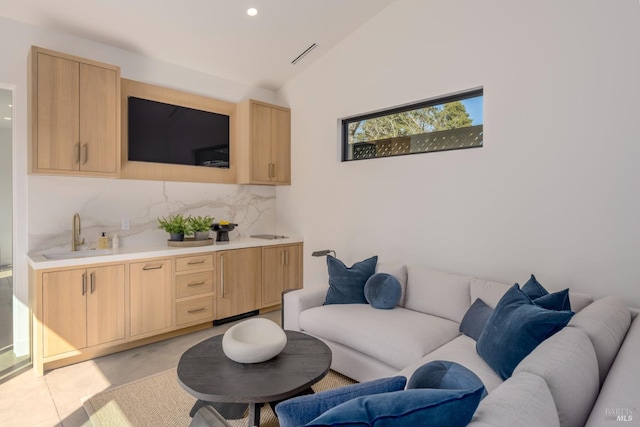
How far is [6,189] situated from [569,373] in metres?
4.07

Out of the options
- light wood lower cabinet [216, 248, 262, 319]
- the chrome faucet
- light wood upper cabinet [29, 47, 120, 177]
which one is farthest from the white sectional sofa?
light wood upper cabinet [29, 47, 120, 177]

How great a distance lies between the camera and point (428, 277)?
9.25 ft

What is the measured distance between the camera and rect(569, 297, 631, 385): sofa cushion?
4.58 feet

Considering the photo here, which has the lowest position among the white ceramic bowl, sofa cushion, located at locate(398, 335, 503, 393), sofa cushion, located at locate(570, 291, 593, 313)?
sofa cushion, located at locate(398, 335, 503, 393)

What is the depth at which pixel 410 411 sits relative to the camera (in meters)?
0.84

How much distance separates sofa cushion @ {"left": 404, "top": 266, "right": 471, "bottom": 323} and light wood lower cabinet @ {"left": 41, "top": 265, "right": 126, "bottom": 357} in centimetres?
250

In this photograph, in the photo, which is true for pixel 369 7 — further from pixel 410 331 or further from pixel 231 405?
pixel 231 405

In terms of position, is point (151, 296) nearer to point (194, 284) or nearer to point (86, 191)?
point (194, 284)

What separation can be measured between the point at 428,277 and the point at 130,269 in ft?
8.48

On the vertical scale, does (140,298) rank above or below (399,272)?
below

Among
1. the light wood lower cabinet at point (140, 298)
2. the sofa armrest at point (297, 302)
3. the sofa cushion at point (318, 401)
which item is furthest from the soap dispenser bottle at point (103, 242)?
the sofa cushion at point (318, 401)

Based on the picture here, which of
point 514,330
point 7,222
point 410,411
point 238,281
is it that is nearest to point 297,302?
point 238,281

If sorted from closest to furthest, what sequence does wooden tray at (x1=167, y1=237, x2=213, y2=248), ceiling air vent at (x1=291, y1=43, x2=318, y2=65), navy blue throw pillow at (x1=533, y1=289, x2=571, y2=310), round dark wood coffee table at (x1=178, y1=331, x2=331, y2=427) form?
1. round dark wood coffee table at (x1=178, y1=331, x2=331, y2=427)
2. navy blue throw pillow at (x1=533, y1=289, x2=571, y2=310)
3. wooden tray at (x1=167, y1=237, x2=213, y2=248)
4. ceiling air vent at (x1=291, y1=43, x2=318, y2=65)

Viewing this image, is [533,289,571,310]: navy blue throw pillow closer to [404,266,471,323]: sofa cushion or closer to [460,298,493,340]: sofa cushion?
[460,298,493,340]: sofa cushion
